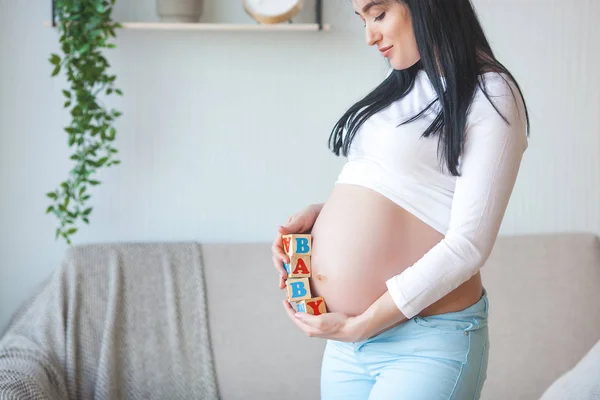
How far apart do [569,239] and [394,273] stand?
1.39 m

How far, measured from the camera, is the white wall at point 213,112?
7.40 feet

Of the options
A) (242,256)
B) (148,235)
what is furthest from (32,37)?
(242,256)

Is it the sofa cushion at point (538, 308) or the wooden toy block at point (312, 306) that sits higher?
the wooden toy block at point (312, 306)

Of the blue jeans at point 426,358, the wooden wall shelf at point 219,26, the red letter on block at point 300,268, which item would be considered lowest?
the blue jeans at point 426,358

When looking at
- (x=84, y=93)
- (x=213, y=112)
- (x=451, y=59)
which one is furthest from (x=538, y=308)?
(x=84, y=93)

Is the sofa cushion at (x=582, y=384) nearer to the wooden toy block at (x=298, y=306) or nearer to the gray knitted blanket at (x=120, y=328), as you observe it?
the wooden toy block at (x=298, y=306)

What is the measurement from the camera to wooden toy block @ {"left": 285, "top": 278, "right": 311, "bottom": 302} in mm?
1152

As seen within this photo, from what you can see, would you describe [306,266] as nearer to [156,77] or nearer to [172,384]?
[172,384]

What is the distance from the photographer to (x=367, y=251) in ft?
3.64

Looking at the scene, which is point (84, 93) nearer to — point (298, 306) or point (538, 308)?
point (298, 306)

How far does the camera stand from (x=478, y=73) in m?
1.03

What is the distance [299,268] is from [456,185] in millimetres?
305

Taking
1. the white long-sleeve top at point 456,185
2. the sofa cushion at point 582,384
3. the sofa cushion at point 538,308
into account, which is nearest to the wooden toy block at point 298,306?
the white long-sleeve top at point 456,185

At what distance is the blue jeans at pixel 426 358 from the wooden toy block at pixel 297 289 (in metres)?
0.11
